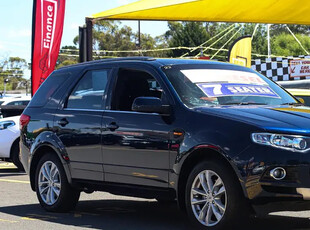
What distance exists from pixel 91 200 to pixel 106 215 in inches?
61.0

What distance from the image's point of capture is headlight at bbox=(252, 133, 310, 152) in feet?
18.0

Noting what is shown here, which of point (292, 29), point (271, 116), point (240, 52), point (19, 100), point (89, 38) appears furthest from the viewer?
point (292, 29)

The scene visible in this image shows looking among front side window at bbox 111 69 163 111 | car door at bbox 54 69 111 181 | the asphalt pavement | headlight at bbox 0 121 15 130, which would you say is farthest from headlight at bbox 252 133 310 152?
headlight at bbox 0 121 15 130

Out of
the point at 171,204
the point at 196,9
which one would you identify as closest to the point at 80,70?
the point at 171,204

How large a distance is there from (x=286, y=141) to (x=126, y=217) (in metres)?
2.59

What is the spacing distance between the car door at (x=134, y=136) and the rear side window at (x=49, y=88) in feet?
3.77

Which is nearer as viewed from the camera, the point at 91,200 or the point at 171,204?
the point at 171,204

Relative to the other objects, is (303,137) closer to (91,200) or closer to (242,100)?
(242,100)

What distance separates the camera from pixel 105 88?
7.49m

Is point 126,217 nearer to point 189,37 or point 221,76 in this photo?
point 221,76

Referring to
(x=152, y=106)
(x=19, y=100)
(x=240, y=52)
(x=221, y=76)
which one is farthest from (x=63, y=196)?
(x=19, y=100)

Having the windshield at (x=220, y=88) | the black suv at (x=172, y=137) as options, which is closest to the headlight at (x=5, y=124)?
the black suv at (x=172, y=137)

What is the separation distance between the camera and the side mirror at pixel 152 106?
648 centimetres

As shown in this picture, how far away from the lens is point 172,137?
6363mm
